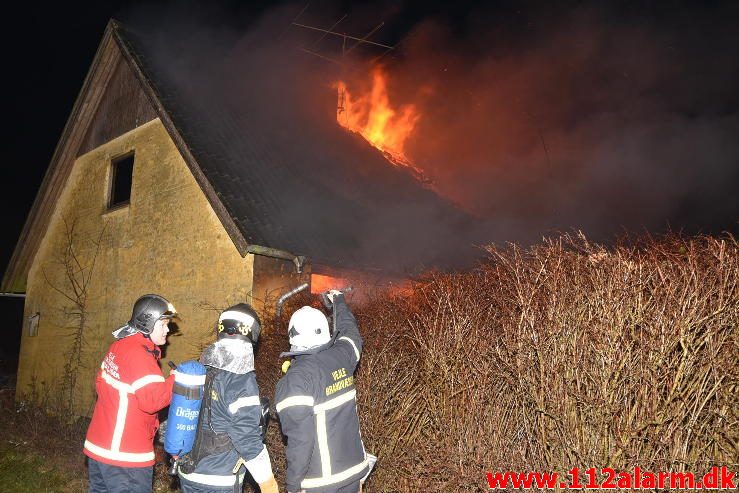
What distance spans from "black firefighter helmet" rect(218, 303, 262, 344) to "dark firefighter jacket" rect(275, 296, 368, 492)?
1.29 feet

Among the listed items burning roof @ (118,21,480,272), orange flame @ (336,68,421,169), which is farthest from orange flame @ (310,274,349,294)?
orange flame @ (336,68,421,169)

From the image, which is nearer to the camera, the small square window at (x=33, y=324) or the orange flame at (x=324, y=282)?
the orange flame at (x=324, y=282)

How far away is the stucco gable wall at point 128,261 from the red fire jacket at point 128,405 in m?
4.22

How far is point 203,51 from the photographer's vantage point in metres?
12.6

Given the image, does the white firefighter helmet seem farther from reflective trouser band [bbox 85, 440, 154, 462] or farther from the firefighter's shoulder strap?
reflective trouser band [bbox 85, 440, 154, 462]

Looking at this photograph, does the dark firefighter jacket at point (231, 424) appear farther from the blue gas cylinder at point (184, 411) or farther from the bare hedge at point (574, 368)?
the bare hedge at point (574, 368)

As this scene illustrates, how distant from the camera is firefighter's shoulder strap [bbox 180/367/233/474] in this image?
3164 millimetres

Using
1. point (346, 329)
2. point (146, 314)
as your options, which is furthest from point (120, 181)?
point (346, 329)

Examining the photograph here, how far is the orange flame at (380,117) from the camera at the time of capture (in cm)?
1689

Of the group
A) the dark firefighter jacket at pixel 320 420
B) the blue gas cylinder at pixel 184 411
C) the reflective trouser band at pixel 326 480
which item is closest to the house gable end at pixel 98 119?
the blue gas cylinder at pixel 184 411

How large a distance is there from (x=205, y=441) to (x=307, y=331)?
3.31ft

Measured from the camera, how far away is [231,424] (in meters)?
3.09

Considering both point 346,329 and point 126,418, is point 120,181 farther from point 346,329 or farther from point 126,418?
point 346,329

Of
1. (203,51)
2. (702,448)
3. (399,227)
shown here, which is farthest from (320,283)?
(203,51)
